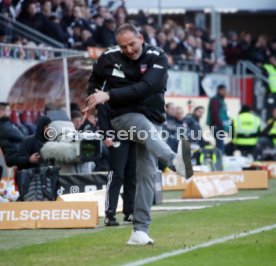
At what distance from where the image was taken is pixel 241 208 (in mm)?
15617

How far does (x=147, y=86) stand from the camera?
1093cm

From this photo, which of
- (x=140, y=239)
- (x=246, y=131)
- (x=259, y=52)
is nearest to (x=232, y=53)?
(x=259, y=52)

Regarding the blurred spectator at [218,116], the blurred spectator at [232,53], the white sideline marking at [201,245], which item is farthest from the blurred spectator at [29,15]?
the white sideline marking at [201,245]

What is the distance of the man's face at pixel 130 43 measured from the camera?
35.9ft

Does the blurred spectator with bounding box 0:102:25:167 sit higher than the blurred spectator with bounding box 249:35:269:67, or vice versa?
the blurred spectator with bounding box 249:35:269:67

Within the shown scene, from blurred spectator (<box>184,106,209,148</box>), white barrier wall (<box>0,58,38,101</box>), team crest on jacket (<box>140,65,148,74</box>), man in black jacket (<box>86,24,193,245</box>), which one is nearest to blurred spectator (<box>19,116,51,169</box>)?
white barrier wall (<box>0,58,38,101</box>)

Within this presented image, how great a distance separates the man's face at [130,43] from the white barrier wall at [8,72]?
10.7 metres

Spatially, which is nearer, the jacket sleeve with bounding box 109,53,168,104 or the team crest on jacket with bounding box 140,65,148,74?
the jacket sleeve with bounding box 109,53,168,104

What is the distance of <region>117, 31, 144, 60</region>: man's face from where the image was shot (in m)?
10.9

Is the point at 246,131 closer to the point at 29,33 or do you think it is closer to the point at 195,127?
the point at 195,127

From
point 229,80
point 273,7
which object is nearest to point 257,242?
point 229,80

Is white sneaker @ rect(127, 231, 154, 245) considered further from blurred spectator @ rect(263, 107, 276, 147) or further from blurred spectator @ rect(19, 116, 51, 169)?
blurred spectator @ rect(263, 107, 276, 147)

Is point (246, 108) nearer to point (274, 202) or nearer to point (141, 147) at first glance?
point (274, 202)

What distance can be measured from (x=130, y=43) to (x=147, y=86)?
42cm
